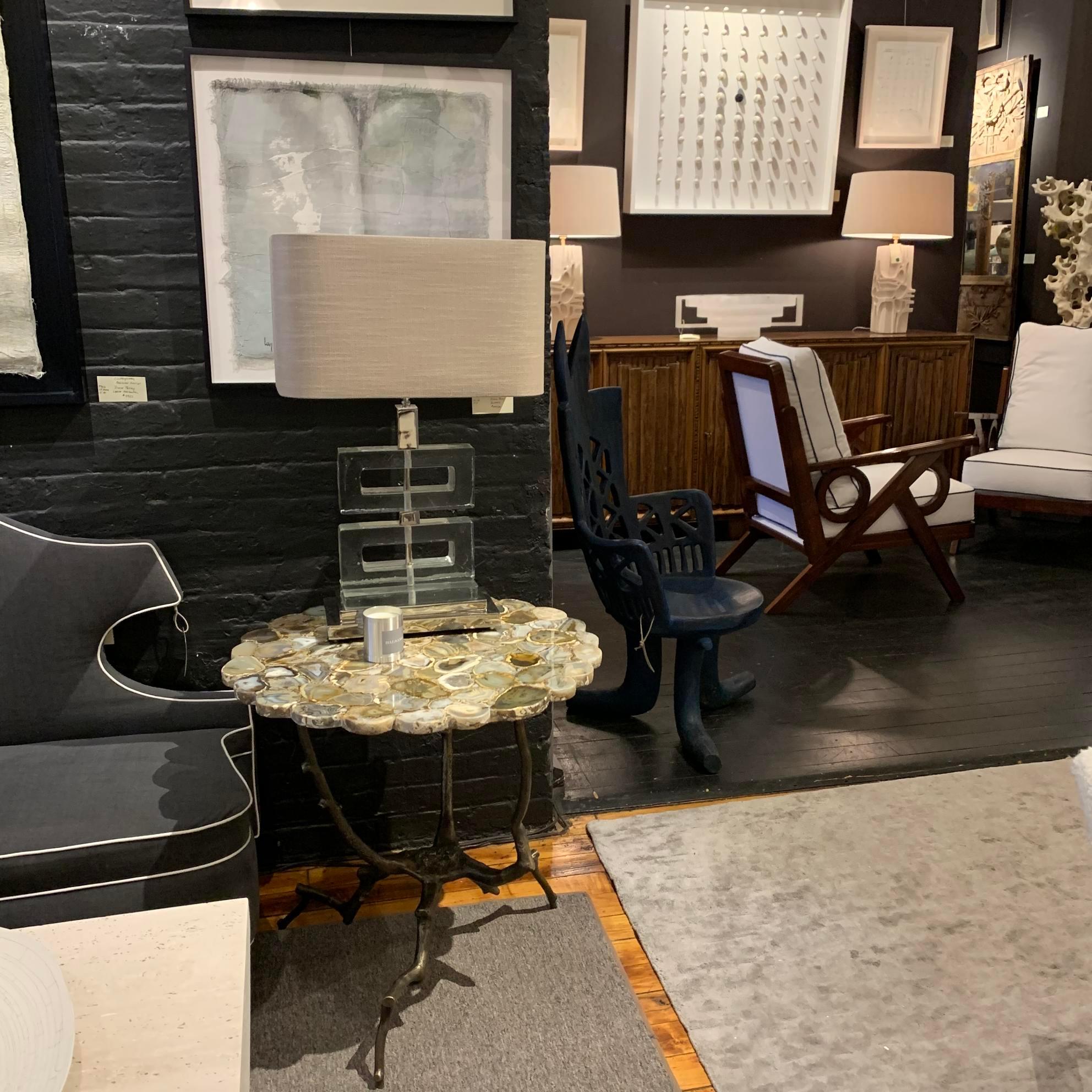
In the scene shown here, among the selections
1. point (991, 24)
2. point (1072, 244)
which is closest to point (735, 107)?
point (1072, 244)

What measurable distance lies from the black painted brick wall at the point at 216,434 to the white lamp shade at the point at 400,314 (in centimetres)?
44

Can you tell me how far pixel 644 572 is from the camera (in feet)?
9.30

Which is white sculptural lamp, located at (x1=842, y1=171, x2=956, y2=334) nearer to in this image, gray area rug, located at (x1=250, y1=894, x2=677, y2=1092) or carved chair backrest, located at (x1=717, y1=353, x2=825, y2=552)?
carved chair backrest, located at (x1=717, y1=353, x2=825, y2=552)

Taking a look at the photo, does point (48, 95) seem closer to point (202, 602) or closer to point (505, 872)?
point (202, 602)

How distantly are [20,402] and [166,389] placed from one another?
0.92 feet

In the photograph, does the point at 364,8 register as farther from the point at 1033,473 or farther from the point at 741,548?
the point at 1033,473

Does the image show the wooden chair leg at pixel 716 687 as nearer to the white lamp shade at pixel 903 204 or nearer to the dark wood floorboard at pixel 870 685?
the dark wood floorboard at pixel 870 685

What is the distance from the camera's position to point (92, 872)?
71.7 inches

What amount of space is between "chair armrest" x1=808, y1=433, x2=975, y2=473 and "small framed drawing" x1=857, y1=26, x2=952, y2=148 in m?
1.99

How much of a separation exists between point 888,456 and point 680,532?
118 cm

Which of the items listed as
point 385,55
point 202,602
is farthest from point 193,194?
point 202,602

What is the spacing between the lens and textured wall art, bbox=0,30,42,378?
2.01 metres

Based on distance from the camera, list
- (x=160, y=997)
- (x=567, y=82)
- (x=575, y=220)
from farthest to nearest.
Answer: (x=567, y=82) → (x=575, y=220) → (x=160, y=997)

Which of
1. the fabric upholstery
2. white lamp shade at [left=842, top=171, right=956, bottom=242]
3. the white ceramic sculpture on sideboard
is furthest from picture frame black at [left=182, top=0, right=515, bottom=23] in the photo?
the white ceramic sculpture on sideboard
